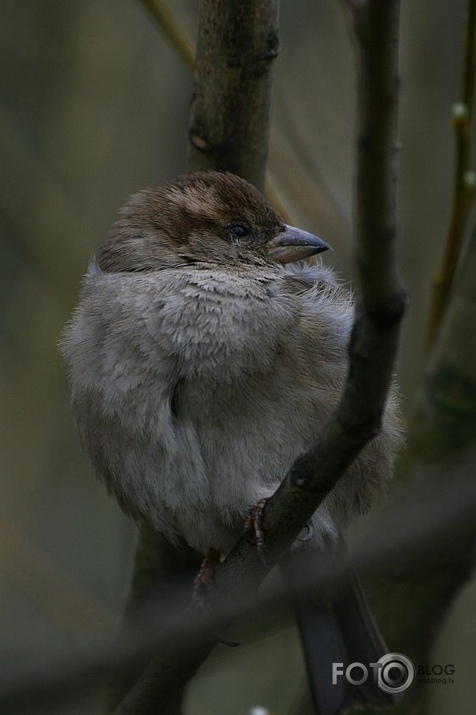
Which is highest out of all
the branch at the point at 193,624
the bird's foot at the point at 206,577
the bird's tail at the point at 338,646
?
the branch at the point at 193,624

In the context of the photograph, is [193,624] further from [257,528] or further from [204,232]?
[204,232]

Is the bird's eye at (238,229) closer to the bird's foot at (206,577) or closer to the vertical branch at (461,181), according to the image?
the vertical branch at (461,181)

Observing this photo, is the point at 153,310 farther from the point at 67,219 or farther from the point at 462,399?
the point at 67,219

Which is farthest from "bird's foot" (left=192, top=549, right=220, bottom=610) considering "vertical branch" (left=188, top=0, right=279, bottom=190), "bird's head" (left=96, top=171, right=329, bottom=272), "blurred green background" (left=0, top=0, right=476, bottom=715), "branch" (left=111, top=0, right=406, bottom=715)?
"vertical branch" (left=188, top=0, right=279, bottom=190)

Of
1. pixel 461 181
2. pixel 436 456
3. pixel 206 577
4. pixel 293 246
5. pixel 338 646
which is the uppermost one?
pixel 461 181

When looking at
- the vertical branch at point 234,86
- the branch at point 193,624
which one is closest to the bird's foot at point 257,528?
the branch at point 193,624

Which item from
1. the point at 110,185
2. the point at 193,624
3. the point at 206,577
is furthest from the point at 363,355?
the point at 110,185
